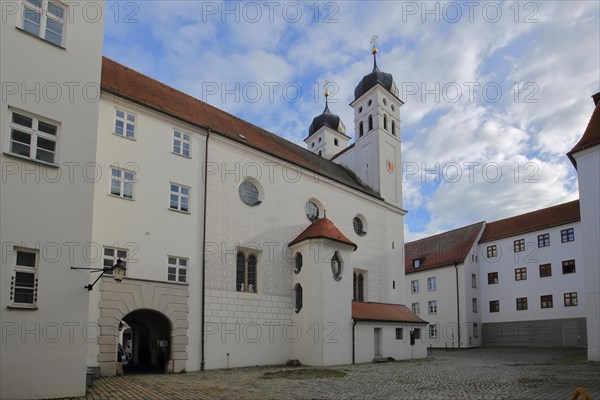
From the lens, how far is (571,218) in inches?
1500

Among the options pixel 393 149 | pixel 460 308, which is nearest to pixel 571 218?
pixel 460 308

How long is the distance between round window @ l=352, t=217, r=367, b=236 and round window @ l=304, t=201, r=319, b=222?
3.21m

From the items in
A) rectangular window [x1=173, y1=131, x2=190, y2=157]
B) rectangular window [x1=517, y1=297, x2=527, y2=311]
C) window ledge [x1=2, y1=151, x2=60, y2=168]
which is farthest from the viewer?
rectangular window [x1=517, y1=297, x2=527, y2=311]

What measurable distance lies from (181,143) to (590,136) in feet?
62.5

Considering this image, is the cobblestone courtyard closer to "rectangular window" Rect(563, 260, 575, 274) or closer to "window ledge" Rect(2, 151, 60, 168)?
"window ledge" Rect(2, 151, 60, 168)

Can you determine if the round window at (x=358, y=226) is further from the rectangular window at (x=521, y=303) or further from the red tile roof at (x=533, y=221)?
the rectangular window at (x=521, y=303)

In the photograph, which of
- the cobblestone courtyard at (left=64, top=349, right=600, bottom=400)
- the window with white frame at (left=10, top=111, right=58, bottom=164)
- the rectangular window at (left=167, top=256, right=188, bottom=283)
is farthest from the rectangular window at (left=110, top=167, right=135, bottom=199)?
the cobblestone courtyard at (left=64, top=349, right=600, bottom=400)

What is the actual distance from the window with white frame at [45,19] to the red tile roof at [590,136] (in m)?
22.5

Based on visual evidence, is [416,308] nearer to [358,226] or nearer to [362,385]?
[358,226]

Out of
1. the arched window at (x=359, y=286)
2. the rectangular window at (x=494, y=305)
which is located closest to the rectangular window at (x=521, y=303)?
the rectangular window at (x=494, y=305)

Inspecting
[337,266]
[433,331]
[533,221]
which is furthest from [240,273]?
[533,221]

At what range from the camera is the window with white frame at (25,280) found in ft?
35.6

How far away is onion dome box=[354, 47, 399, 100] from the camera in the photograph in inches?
1375

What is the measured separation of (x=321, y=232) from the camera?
24062 millimetres
